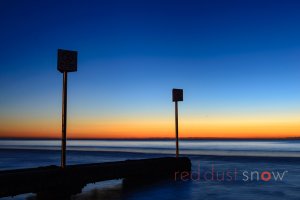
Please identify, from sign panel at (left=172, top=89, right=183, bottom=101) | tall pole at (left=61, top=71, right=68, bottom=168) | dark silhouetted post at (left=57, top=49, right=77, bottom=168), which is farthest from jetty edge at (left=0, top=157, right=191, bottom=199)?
sign panel at (left=172, top=89, right=183, bottom=101)

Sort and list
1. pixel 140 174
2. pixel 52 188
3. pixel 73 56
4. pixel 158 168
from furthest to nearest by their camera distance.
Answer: pixel 158 168, pixel 140 174, pixel 73 56, pixel 52 188

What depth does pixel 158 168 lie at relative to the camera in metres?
13.3

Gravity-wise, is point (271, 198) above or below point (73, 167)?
below

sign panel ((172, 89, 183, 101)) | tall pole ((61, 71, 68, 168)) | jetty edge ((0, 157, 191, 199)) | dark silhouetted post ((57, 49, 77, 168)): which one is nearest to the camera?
jetty edge ((0, 157, 191, 199))

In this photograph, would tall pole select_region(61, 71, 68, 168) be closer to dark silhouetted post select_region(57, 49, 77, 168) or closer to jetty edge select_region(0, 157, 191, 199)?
dark silhouetted post select_region(57, 49, 77, 168)

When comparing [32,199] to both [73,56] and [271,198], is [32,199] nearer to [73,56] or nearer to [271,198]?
[73,56]

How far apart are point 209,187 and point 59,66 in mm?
6092

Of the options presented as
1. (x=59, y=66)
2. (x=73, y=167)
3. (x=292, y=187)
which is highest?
(x=59, y=66)

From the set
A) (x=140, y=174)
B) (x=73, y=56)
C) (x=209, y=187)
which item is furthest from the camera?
(x=140, y=174)

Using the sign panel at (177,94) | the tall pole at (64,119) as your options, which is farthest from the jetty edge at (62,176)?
the sign panel at (177,94)

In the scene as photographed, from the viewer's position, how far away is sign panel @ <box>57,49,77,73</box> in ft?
29.7

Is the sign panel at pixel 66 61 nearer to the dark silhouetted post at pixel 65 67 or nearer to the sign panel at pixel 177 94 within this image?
the dark silhouetted post at pixel 65 67

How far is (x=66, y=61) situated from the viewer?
9.09m

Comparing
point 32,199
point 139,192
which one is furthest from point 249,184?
point 32,199
